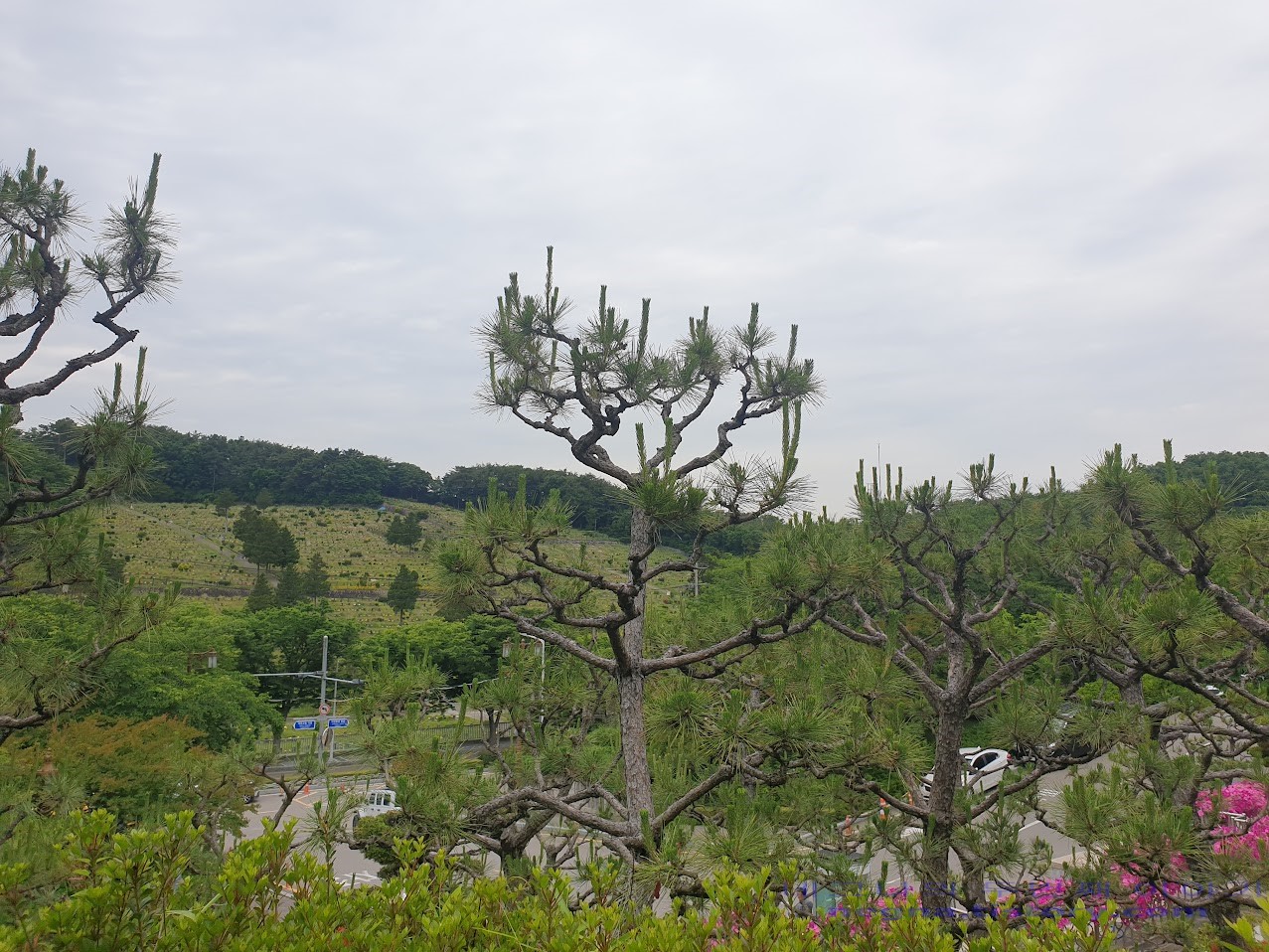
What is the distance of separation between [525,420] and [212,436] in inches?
2831

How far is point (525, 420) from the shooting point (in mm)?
5055

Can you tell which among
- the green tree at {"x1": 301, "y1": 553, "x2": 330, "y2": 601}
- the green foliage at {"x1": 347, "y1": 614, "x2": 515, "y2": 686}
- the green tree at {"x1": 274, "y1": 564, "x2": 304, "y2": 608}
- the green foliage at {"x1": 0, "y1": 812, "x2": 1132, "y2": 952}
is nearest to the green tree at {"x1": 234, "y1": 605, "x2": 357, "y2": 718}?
the green foliage at {"x1": 347, "y1": 614, "x2": 515, "y2": 686}

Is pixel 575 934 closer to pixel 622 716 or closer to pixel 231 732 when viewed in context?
pixel 622 716

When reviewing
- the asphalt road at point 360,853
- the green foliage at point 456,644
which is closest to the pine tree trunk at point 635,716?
the asphalt road at point 360,853

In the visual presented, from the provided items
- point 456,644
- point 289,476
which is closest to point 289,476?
point 289,476

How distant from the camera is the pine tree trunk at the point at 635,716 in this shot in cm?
413

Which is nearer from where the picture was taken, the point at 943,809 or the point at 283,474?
the point at 943,809

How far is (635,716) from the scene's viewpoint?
13.9 ft

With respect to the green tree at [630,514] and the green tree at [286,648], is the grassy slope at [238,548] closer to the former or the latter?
the green tree at [286,648]

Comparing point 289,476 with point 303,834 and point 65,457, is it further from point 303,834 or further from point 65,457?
point 65,457

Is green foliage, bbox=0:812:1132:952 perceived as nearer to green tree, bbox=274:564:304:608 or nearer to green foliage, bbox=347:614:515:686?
green foliage, bbox=347:614:515:686

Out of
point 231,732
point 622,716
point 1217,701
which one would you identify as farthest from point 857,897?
point 231,732

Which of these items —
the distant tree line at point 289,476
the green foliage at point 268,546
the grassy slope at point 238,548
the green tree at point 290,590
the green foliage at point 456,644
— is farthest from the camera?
the distant tree line at point 289,476

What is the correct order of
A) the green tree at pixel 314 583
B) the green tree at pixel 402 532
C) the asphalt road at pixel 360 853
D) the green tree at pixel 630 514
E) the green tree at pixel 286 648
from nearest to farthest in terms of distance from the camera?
the green tree at pixel 630 514 → the asphalt road at pixel 360 853 → the green tree at pixel 286 648 → the green tree at pixel 314 583 → the green tree at pixel 402 532
